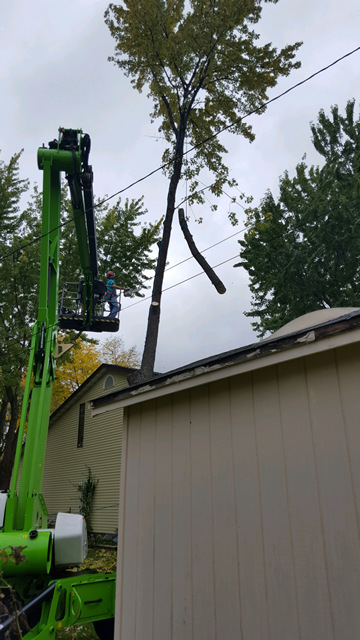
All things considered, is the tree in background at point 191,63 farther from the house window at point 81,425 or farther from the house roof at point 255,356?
the house window at point 81,425

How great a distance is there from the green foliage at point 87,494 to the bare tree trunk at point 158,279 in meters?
8.12

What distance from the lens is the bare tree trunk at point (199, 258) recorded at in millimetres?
10344

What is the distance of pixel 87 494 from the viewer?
16.1 m

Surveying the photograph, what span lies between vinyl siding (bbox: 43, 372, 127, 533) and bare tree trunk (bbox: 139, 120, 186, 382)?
5.99m

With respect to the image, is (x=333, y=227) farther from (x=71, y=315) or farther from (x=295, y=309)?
(x=71, y=315)

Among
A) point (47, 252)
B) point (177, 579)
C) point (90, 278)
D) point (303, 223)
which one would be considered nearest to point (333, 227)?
point (303, 223)

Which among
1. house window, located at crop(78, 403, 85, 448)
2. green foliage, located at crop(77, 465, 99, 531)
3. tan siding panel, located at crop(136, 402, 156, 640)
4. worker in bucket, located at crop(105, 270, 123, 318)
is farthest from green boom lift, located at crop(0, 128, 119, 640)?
house window, located at crop(78, 403, 85, 448)

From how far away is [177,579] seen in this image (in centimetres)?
373

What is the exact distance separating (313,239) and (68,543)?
13.5 metres

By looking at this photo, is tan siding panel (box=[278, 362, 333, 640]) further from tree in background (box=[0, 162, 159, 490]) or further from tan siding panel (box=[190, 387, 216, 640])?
tree in background (box=[0, 162, 159, 490])

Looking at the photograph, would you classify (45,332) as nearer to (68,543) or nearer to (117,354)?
(68,543)

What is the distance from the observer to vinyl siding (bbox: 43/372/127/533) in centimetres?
1523

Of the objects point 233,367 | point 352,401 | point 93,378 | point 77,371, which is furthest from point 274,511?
point 77,371

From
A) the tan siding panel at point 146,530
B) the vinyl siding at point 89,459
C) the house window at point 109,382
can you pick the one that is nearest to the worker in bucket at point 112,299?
the vinyl siding at point 89,459
